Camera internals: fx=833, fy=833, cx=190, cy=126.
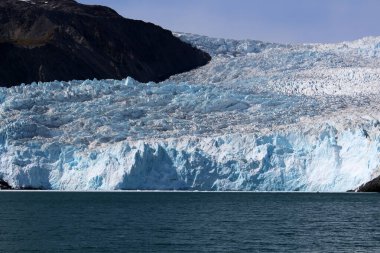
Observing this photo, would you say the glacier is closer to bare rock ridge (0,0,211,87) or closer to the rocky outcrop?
the rocky outcrop

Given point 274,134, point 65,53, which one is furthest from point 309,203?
point 65,53

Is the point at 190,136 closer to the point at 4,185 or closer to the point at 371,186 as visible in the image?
the point at 371,186

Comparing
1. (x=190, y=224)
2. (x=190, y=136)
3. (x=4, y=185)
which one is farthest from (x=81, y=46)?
(x=190, y=224)

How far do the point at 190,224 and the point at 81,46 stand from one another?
5034 cm

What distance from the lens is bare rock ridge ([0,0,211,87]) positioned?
241 feet

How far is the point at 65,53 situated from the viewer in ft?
246

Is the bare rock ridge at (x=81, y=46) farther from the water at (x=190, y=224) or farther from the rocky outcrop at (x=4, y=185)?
the water at (x=190, y=224)

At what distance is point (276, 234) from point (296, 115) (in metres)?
19.3

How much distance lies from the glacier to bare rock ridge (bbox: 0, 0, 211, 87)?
20237 mm

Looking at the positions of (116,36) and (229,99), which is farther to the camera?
(116,36)

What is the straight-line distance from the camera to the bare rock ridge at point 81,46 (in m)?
73.4

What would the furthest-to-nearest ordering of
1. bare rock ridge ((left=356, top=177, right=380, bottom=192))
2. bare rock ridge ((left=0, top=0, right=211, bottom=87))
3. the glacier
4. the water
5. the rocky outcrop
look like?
bare rock ridge ((left=0, top=0, right=211, bottom=87)), the rocky outcrop, the glacier, bare rock ridge ((left=356, top=177, right=380, bottom=192)), the water

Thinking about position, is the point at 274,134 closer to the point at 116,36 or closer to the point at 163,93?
the point at 163,93

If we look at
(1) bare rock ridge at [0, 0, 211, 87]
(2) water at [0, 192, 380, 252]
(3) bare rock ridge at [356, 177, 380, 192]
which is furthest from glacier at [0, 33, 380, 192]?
(1) bare rock ridge at [0, 0, 211, 87]
